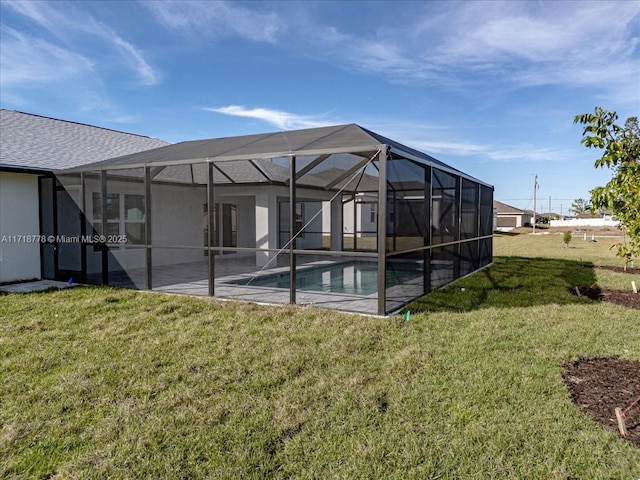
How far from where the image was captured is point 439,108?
16.5 meters

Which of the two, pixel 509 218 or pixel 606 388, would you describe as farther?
pixel 509 218

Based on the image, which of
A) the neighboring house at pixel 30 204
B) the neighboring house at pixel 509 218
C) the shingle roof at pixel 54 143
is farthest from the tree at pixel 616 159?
the neighboring house at pixel 509 218

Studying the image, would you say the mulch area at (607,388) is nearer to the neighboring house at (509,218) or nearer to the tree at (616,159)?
the tree at (616,159)

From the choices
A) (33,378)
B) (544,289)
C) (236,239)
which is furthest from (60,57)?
(544,289)

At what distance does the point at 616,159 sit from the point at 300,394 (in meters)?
3.29

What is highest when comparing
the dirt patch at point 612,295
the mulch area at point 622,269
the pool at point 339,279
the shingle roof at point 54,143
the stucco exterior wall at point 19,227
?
the shingle roof at point 54,143

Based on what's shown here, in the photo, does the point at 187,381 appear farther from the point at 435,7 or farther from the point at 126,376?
the point at 435,7

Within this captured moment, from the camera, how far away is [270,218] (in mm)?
12312

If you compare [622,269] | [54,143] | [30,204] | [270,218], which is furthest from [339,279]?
[54,143]

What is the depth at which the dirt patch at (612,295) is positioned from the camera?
23.1 ft

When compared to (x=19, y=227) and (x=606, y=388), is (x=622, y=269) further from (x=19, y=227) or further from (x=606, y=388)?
(x=19, y=227)

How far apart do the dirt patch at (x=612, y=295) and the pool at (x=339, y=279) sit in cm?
318

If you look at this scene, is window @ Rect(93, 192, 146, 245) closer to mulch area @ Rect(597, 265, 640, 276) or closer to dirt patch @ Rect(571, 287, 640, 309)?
dirt patch @ Rect(571, 287, 640, 309)

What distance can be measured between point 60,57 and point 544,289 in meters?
14.8
